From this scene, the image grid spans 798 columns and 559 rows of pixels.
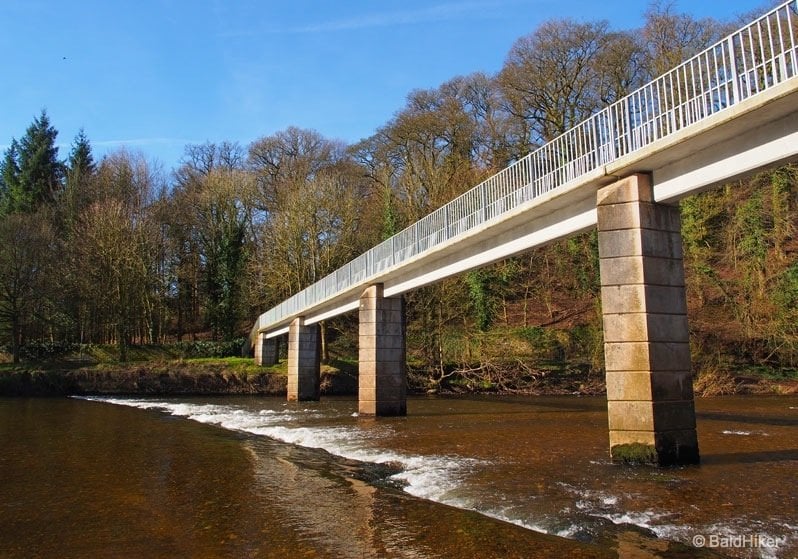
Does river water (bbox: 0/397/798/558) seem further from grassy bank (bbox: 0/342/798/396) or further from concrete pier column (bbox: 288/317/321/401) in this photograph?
grassy bank (bbox: 0/342/798/396)

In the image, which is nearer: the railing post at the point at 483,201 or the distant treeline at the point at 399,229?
the railing post at the point at 483,201

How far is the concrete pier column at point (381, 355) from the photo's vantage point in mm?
20266

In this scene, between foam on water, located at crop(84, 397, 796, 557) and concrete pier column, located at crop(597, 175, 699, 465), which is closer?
foam on water, located at crop(84, 397, 796, 557)

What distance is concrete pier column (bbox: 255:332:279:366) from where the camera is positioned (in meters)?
37.9

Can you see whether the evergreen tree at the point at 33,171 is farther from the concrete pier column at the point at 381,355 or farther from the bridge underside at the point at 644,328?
the bridge underside at the point at 644,328

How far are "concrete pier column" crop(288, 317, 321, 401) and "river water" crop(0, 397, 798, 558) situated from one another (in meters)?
14.0

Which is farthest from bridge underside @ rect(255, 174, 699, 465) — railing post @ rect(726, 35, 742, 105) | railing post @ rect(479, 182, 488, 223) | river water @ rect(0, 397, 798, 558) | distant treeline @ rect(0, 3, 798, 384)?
distant treeline @ rect(0, 3, 798, 384)

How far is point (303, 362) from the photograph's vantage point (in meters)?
29.7

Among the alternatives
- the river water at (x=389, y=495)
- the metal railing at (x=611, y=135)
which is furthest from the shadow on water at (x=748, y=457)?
the metal railing at (x=611, y=135)

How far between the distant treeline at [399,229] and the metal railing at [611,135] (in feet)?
32.5

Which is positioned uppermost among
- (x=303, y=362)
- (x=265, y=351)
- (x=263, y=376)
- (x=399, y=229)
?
(x=399, y=229)

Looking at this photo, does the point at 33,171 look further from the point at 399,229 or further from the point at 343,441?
the point at 343,441

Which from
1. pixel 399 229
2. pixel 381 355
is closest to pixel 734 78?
pixel 381 355

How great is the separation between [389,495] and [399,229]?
30.5m
